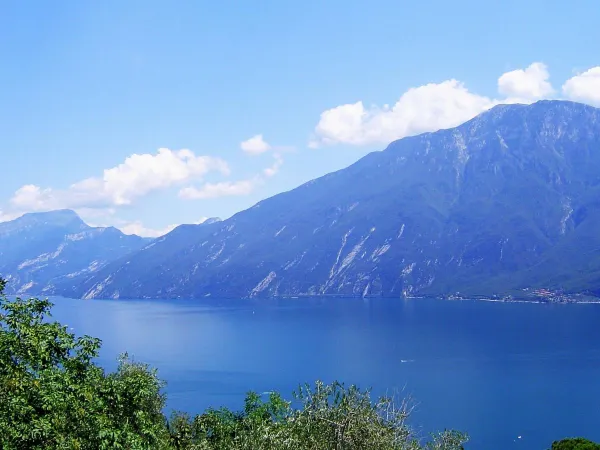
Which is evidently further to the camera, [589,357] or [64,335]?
[589,357]

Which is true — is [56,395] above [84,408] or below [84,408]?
above

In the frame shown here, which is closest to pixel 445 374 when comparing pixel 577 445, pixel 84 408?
pixel 577 445

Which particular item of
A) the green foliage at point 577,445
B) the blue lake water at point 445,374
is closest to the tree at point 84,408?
the green foliage at point 577,445

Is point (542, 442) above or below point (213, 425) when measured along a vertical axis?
below

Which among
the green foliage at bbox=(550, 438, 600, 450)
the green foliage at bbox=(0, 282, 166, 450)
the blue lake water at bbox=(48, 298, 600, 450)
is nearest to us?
the green foliage at bbox=(0, 282, 166, 450)

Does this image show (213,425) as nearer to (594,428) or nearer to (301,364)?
(594,428)

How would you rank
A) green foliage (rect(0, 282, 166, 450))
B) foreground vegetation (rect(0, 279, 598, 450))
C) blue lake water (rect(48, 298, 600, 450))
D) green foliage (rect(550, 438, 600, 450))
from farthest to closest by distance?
blue lake water (rect(48, 298, 600, 450))
green foliage (rect(550, 438, 600, 450))
foreground vegetation (rect(0, 279, 598, 450))
green foliage (rect(0, 282, 166, 450))

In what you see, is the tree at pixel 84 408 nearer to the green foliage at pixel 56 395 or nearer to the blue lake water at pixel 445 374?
the green foliage at pixel 56 395

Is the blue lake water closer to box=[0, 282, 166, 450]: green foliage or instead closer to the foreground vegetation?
the foreground vegetation

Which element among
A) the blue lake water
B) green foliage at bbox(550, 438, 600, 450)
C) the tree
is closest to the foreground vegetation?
the tree

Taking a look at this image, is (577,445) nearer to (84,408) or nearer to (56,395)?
(84,408)

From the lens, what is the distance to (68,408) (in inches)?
728

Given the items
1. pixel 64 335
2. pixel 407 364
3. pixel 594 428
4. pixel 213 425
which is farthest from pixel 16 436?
pixel 407 364

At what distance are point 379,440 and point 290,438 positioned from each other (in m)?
3.46
